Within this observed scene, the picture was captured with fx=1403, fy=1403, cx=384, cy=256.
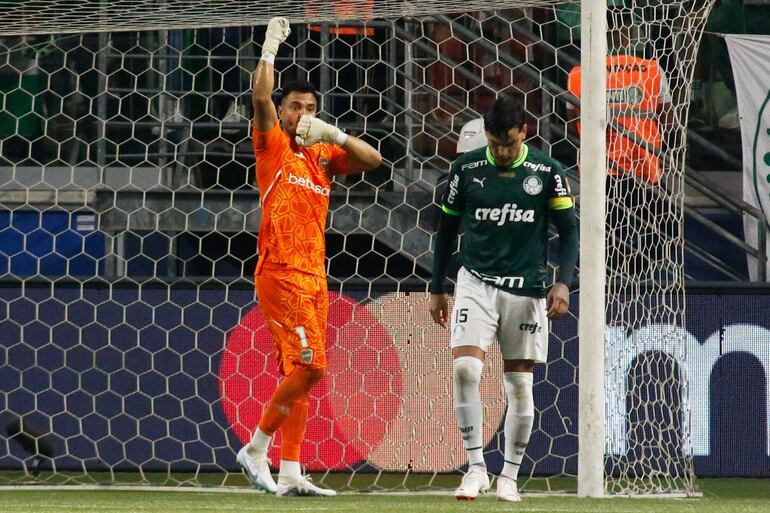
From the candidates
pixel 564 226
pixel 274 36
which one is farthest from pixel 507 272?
pixel 274 36

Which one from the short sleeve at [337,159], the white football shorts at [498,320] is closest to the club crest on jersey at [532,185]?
the white football shorts at [498,320]

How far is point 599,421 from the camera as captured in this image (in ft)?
17.6

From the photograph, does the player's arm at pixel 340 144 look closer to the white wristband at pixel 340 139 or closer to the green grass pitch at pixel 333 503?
the white wristband at pixel 340 139

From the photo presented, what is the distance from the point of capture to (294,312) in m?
5.55

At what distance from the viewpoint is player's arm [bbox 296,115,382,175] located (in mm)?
5375

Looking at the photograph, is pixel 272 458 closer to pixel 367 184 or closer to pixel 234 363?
pixel 234 363

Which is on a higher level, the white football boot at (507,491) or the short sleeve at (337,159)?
the short sleeve at (337,159)

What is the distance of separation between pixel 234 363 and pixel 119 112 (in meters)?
1.89

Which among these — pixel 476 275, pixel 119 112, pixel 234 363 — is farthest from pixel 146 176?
pixel 476 275

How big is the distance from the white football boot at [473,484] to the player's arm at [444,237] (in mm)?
632

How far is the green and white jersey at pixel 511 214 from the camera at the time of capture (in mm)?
5301

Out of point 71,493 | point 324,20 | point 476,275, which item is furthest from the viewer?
point 324,20

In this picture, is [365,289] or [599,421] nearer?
[599,421]

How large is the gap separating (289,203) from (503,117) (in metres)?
1.00
